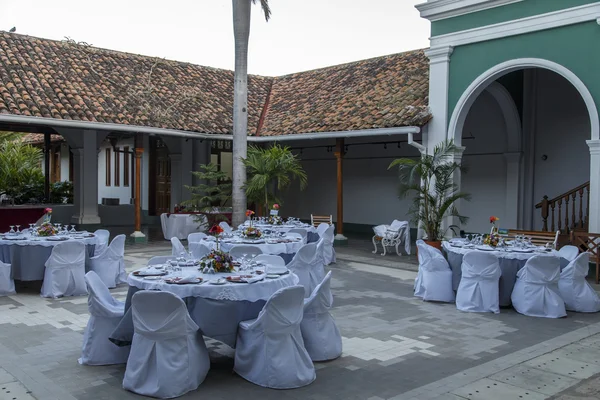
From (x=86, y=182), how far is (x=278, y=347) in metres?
13.7

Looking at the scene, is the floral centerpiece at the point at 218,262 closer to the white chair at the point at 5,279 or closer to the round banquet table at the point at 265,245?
the round banquet table at the point at 265,245

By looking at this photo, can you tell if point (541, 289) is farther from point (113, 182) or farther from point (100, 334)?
point (113, 182)

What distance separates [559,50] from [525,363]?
728cm

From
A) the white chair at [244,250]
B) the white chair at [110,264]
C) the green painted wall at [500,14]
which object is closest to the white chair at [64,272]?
the white chair at [110,264]

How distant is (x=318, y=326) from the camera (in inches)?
212

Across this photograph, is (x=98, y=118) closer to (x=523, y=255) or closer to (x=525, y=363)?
(x=523, y=255)

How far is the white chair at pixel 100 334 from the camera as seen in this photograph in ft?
17.2

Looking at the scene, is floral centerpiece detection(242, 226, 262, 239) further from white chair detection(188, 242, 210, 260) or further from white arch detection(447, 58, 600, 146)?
white arch detection(447, 58, 600, 146)

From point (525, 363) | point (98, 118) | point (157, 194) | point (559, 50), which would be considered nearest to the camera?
point (525, 363)

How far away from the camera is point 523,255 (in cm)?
778

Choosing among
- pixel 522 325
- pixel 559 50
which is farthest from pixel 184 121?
pixel 522 325

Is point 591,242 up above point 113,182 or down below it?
below

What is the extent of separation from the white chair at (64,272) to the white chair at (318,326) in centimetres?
445

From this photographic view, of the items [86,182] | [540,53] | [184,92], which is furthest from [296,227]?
[86,182]
